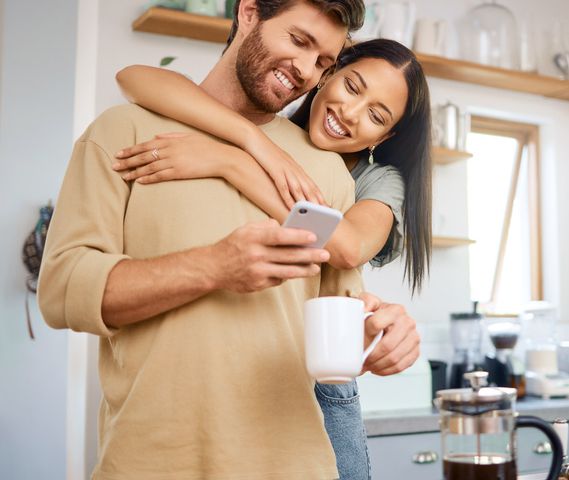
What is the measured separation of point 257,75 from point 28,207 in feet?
6.75

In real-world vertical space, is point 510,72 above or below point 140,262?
above

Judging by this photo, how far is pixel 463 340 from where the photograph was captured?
3.89 metres

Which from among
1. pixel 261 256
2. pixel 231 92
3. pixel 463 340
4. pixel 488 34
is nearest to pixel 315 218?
pixel 261 256

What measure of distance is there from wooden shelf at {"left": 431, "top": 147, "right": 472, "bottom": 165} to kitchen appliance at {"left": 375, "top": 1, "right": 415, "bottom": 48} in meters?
0.55

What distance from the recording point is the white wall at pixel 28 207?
10.4ft

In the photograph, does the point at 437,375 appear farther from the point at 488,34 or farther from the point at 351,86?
the point at 351,86

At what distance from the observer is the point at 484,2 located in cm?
445

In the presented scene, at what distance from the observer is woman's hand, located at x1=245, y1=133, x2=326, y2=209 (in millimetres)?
1297

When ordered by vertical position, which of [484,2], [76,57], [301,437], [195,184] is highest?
[484,2]

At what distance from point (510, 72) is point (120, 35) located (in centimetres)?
207

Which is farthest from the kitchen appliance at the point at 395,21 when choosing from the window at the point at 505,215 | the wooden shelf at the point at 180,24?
the window at the point at 505,215

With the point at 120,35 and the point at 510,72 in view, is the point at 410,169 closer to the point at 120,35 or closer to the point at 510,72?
the point at 120,35

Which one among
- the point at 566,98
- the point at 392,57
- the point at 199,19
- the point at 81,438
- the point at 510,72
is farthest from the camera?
the point at 566,98

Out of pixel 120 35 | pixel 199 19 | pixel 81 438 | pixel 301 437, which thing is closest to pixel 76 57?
pixel 120 35
